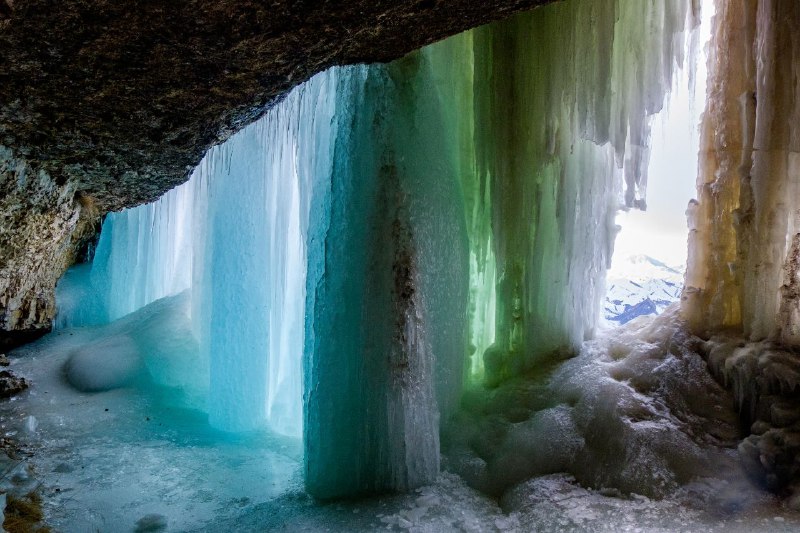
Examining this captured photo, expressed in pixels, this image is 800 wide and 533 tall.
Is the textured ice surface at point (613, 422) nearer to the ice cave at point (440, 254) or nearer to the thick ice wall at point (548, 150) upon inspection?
the ice cave at point (440, 254)

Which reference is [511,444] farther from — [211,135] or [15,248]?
[15,248]

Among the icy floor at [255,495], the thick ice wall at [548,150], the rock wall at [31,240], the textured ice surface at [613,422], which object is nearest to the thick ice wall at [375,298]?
the icy floor at [255,495]

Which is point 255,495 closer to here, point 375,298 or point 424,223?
point 375,298

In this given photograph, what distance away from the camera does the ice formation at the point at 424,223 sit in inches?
160

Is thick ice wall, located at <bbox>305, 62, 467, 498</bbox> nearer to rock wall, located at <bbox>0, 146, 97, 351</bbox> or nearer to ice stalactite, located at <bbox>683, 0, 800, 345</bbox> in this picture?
ice stalactite, located at <bbox>683, 0, 800, 345</bbox>

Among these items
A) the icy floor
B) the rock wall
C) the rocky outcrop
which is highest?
the rocky outcrop

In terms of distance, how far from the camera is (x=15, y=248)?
6047 mm

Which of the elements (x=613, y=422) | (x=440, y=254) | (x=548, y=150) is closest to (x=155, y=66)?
Answer: (x=440, y=254)

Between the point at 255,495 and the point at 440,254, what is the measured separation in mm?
2455

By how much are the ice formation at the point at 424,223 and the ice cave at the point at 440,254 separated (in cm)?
3

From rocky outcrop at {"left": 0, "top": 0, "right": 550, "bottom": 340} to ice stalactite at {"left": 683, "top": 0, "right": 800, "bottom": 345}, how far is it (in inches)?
96.0

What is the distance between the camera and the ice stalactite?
4.08 m

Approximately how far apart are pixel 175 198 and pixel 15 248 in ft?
9.90

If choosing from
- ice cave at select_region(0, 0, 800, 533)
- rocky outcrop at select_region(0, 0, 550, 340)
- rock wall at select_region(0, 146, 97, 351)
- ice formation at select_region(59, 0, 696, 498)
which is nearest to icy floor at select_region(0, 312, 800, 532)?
ice cave at select_region(0, 0, 800, 533)
